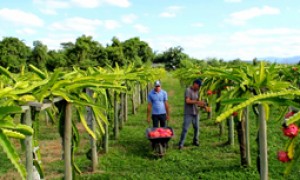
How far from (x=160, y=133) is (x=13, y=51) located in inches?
786

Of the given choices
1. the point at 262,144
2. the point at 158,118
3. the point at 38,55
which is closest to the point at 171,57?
the point at 38,55

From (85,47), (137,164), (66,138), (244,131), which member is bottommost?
(137,164)

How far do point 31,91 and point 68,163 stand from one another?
1.05 meters

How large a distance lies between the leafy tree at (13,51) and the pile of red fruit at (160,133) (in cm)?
1731

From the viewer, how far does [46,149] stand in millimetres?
8273

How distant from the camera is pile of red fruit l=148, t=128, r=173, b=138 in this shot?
7207mm

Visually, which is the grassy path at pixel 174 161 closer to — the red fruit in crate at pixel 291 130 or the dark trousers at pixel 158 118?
the dark trousers at pixel 158 118

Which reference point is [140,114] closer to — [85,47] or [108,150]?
[108,150]

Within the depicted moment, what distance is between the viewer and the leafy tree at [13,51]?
22.7m

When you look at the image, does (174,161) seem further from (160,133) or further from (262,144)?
(262,144)

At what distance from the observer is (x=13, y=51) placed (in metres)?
24.6

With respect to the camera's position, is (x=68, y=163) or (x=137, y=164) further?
(x=137, y=164)

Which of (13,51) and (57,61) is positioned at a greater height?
(13,51)

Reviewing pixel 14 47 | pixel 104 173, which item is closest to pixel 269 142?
pixel 104 173
